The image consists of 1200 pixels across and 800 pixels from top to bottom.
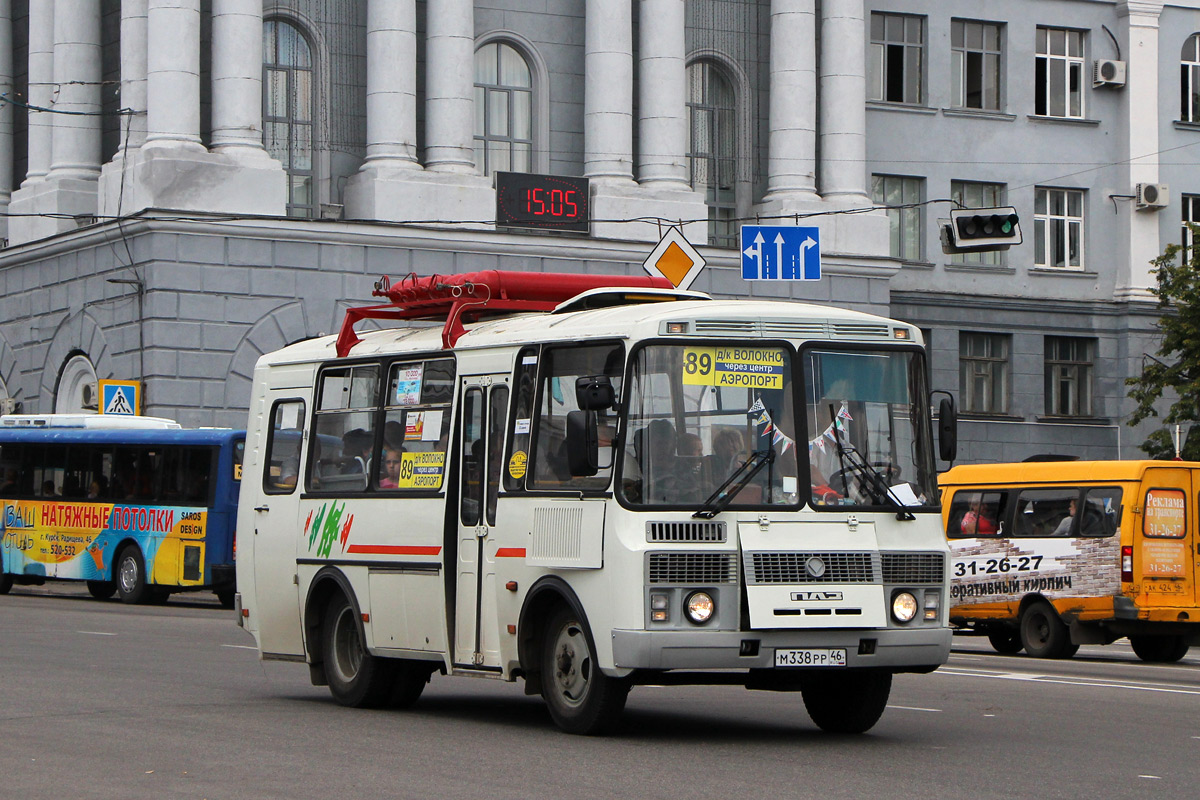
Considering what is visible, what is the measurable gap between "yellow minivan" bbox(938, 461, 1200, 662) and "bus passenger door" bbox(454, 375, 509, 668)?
10727 mm

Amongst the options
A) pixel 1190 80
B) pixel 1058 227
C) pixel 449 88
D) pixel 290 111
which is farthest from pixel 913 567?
pixel 1190 80

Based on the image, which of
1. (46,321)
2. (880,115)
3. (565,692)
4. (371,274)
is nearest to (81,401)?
(46,321)

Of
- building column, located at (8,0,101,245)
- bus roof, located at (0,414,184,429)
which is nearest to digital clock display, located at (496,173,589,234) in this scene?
building column, located at (8,0,101,245)

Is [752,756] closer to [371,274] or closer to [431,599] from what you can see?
[431,599]

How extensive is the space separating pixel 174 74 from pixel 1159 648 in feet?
69.3

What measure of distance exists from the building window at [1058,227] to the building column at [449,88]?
47.5 ft

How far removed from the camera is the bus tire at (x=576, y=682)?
11711mm

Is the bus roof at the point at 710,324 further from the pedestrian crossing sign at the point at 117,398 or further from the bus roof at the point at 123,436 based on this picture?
the pedestrian crossing sign at the point at 117,398

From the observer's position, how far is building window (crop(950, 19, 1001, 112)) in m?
46.0

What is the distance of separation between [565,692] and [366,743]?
1.25 metres

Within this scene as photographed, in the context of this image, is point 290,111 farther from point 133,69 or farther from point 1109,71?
point 1109,71

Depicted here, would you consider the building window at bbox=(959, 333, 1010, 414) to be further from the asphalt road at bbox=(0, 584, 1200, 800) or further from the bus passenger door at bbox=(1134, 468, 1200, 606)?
the asphalt road at bbox=(0, 584, 1200, 800)

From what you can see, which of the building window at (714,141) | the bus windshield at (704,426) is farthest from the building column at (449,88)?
the bus windshield at (704,426)

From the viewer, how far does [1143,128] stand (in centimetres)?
4722
